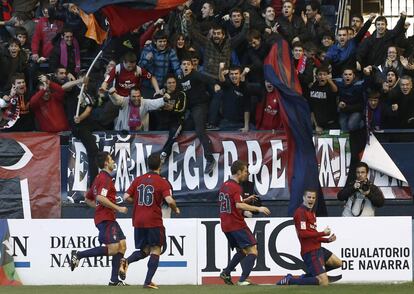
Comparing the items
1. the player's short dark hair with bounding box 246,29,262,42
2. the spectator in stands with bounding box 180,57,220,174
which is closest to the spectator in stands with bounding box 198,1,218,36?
the player's short dark hair with bounding box 246,29,262,42

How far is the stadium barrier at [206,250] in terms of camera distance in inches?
776

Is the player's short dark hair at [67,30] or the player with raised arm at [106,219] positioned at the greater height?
the player's short dark hair at [67,30]

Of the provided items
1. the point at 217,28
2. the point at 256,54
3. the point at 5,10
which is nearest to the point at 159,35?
the point at 217,28

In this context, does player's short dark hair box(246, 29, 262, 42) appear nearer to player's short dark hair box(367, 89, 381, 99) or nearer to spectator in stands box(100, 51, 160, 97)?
spectator in stands box(100, 51, 160, 97)

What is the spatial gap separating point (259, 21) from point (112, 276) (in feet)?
20.8

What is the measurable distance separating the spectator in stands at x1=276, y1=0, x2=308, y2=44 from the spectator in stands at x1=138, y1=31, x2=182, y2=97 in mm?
1919

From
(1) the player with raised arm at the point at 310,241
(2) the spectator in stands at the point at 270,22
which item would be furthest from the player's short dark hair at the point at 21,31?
(1) the player with raised arm at the point at 310,241

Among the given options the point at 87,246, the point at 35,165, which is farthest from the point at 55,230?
the point at 35,165

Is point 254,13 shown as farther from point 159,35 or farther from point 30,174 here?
point 30,174

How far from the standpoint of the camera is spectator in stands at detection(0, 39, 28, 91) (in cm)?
2270

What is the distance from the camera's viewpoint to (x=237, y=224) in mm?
18453

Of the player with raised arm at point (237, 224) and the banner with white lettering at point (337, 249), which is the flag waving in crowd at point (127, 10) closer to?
the banner with white lettering at point (337, 249)

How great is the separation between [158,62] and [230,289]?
6007 millimetres

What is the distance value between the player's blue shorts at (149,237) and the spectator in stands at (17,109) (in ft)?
16.3
